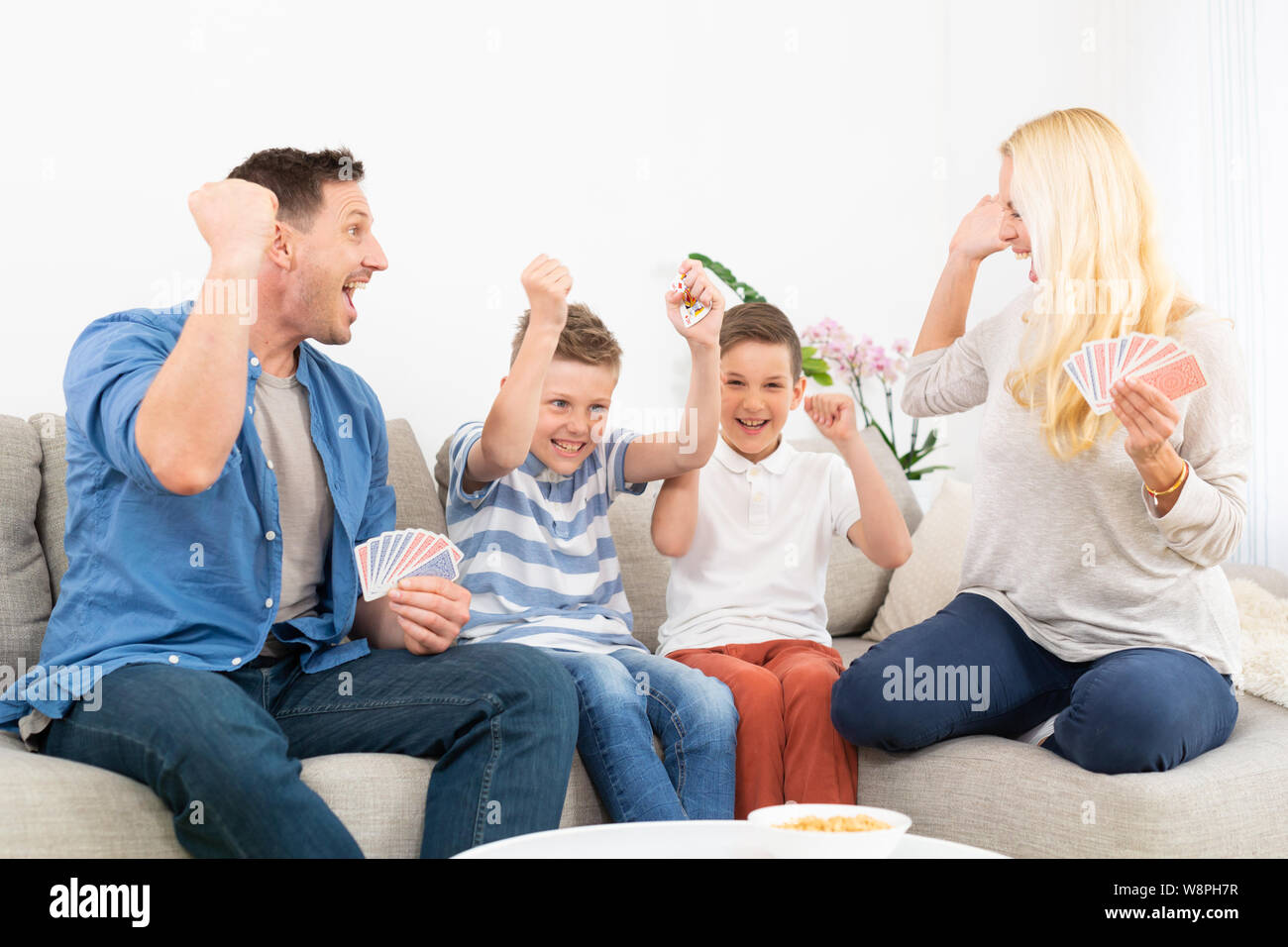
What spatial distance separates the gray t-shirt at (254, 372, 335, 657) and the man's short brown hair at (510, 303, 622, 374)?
0.46 metres

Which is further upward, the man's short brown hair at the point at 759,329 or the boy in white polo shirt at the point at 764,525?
the man's short brown hair at the point at 759,329

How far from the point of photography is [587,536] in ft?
7.10

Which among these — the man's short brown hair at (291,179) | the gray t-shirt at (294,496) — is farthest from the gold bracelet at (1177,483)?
the man's short brown hair at (291,179)

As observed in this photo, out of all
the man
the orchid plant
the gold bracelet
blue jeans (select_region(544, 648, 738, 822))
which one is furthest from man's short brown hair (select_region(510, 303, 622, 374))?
the orchid plant

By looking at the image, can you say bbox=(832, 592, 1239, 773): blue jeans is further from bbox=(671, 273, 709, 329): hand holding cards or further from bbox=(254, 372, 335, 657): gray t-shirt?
bbox=(254, 372, 335, 657): gray t-shirt

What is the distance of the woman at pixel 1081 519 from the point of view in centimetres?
174

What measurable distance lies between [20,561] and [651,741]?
114cm

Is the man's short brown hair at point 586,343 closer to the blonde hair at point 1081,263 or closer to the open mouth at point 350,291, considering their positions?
the open mouth at point 350,291

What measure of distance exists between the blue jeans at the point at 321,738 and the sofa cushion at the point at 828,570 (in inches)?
30.2

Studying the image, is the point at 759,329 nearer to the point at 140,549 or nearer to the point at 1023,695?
the point at 1023,695

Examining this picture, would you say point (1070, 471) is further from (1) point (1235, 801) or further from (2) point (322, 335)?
(2) point (322, 335)

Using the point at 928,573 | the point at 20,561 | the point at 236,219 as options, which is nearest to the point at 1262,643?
the point at 928,573
